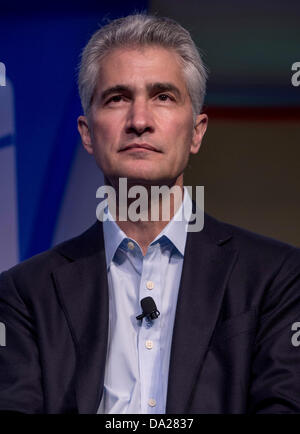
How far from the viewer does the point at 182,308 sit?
2.00m

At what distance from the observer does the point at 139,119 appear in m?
2.06

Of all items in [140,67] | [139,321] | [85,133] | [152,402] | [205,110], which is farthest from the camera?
[205,110]

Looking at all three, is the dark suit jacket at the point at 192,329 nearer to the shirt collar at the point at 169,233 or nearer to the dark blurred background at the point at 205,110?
the shirt collar at the point at 169,233

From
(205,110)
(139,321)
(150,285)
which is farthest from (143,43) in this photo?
(139,321)

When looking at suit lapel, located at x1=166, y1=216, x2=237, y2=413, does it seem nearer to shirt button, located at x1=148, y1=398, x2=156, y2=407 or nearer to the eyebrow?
shirt button, located at x1=148, y1=398, x2=156, y2=407

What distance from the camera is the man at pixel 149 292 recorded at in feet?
6.28

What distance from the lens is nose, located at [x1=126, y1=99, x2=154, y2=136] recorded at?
2.06 m

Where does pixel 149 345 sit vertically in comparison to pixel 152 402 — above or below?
above

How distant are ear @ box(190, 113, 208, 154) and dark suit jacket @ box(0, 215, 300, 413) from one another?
292 millimetres

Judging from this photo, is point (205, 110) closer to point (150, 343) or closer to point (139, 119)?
point (139, 119)

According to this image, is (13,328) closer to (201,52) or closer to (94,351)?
(94,351)

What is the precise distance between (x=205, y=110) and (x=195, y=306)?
3.07 feet

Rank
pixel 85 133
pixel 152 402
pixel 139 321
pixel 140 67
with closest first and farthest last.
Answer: pixel 152 402 → pixel 139 321 → pixel 140 67 → pixel 85 133
